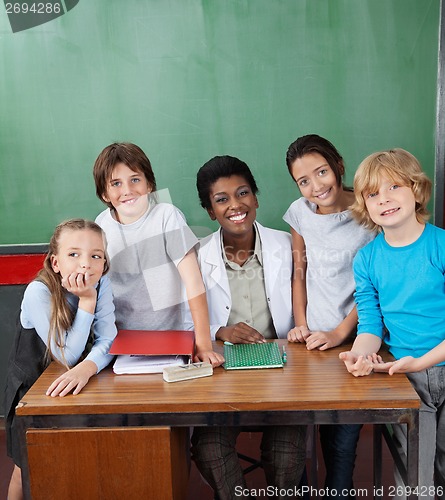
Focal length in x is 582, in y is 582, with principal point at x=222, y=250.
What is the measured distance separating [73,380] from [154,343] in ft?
0.96

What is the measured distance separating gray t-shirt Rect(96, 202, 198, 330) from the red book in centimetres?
19

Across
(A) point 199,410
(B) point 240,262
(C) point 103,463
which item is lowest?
(C) point 103,463

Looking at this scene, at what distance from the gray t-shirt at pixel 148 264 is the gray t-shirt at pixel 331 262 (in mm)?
437

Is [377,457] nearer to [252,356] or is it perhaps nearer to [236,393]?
[252,356]

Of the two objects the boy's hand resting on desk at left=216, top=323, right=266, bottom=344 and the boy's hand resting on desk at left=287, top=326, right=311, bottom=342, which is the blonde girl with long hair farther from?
the boy's hand resting on desk at left=287, top=326, right=311, bottom=342

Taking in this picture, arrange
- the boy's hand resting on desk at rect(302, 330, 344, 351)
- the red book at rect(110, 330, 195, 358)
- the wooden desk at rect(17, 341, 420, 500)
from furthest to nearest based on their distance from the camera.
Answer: the boy's hand resting on desk at rect(302, 330, 344, 351), the red book at rect(110, 330, 195, 358), the wooden desk at rect(17, 341, 420, 500)

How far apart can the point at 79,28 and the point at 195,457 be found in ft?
5.96

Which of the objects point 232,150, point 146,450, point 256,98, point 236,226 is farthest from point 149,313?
point 256,98

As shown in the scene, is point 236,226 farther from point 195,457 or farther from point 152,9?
point 152,9

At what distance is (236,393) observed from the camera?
1.55 metres

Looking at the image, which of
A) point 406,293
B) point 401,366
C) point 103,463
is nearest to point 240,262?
point 406,293

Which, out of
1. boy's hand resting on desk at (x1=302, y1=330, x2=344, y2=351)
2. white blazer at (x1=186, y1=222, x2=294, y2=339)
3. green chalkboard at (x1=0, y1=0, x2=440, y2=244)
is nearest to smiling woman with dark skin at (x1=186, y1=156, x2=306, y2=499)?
white blazer at (x1=186, y1=222, x2=294, y2=339)

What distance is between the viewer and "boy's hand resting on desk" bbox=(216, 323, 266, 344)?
200cm

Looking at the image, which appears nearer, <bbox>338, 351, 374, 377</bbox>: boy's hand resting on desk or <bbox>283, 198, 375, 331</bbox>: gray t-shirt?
<bbox>338, 351, 374, 377</bbox>: boy's hand resting on desk
